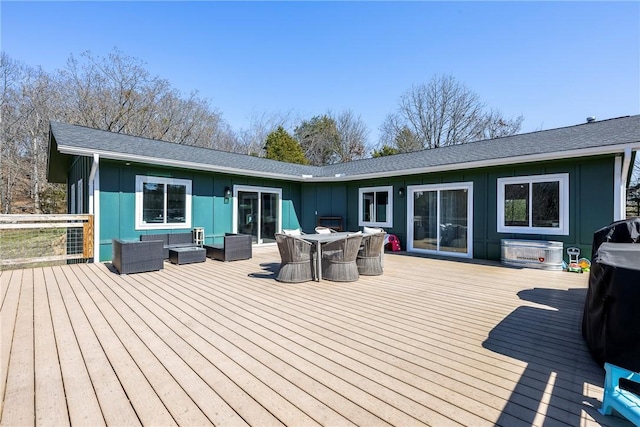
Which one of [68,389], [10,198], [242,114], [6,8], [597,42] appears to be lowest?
[68,389]

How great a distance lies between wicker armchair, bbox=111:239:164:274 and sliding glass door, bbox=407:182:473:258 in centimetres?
653

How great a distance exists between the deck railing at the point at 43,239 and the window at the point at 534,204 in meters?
9.27

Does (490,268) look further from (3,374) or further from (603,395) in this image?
(3,374)

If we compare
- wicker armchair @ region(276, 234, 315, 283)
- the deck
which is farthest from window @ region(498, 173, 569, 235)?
wicker armchair @ region(276, 234, 315, 283)

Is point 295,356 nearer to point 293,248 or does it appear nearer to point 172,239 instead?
point 293,248

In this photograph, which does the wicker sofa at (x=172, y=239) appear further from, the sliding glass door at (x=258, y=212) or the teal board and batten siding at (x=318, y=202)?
the teal board and batten siding at (x=318, y=202)

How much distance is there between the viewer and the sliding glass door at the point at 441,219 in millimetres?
7887

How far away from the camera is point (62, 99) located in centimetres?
1647

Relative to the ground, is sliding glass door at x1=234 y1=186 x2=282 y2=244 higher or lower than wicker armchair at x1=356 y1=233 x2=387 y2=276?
higher

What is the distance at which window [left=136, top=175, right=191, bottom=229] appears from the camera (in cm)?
742

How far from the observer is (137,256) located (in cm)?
573

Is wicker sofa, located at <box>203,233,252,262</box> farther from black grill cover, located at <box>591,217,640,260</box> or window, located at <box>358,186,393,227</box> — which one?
black grill cover, located at <box>591,217,640,260</box>

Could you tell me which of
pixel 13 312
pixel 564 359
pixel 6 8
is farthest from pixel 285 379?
pixel 6 8

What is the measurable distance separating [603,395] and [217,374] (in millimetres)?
2546
